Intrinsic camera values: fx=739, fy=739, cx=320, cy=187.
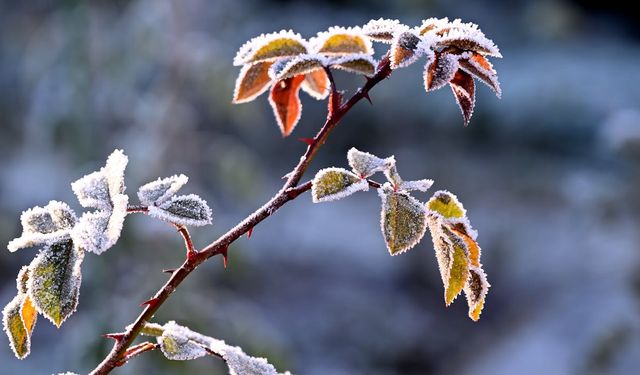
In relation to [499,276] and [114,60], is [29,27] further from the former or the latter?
[499,276]

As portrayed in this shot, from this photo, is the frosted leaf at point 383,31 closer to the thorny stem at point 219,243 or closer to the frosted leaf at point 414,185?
the thorny stem at point 219,243

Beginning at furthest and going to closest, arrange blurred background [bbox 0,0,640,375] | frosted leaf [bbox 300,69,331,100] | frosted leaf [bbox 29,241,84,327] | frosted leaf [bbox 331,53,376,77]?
1. blurred background [bbox 0,0,640,375]
2. frosted leaf [bbox 300,69,331,100]
3. frosted leaf [bbox 331,53,376,77]
4. frosted leaf [bbox 29,241,84,327]

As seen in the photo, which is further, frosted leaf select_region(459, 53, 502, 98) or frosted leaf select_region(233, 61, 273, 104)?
frosted leaf select_region(233, 61, 273, 104)

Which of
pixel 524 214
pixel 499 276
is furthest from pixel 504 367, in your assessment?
pixel 524 214

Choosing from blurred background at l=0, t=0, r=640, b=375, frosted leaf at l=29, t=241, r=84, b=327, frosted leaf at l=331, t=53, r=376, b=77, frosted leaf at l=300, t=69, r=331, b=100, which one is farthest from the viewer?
blurred background at l=0, t=0, r=640, b=375

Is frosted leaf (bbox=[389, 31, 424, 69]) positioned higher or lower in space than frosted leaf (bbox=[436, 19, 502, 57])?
lower

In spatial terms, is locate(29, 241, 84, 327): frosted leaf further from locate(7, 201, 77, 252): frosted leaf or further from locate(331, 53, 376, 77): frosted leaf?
locate(331, 53, 376, 77): frosted leaf

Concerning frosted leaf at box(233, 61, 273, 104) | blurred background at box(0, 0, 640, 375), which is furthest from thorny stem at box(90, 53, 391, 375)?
blurred background at box(0, 0, 640, 375)

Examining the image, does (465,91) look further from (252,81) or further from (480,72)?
(252,81)
